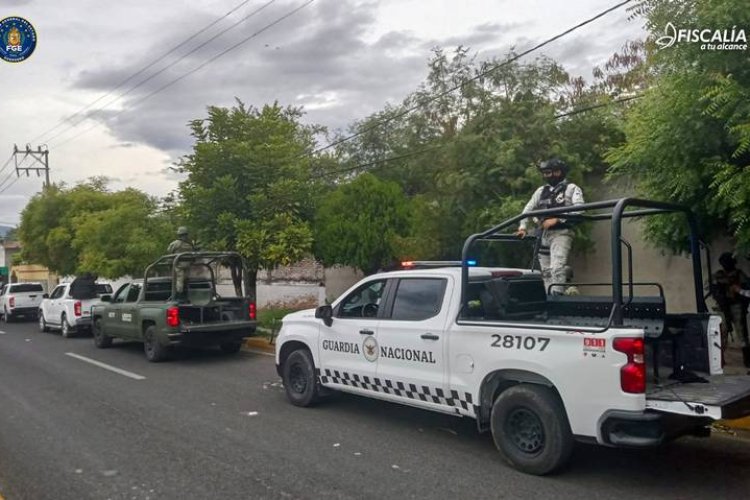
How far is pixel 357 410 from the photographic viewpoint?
7.48 m

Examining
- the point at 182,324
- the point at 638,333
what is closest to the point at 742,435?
the point at 638,333

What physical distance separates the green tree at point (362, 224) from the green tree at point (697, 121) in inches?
269

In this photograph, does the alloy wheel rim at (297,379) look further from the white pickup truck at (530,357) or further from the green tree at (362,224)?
the green tree at (362,224)

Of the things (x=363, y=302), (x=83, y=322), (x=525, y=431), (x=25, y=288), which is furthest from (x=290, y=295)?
(x=525, y=431)

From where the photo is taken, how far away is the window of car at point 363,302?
691 centimetres

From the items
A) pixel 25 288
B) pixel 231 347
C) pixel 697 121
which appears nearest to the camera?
pixel 697 121

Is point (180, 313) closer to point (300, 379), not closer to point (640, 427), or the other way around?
point (300, 379)

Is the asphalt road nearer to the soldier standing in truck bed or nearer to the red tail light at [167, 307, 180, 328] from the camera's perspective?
the red tail light at [167, 307, 180, 328]

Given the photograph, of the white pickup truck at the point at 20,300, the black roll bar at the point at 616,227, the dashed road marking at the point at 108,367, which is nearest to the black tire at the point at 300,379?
the black roll bar at the point at 616,227

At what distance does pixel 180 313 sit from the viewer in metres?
11.5

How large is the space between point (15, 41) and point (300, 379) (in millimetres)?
10981

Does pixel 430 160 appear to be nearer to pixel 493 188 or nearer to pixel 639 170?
pixel 493 188

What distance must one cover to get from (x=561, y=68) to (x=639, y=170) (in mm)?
8345

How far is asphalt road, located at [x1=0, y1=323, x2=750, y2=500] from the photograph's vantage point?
194 inches
